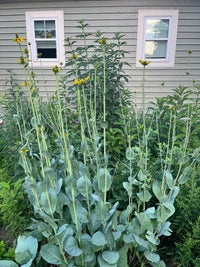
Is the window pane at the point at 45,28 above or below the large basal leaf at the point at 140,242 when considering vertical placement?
above

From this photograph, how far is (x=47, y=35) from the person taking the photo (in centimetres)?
414

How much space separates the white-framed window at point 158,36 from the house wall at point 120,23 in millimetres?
92

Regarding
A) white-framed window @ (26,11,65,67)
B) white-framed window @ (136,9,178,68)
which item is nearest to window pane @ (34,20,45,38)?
white-framed window @ (26,11,65,67)

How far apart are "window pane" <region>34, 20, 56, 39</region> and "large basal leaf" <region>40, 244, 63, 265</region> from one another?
4.14 meters

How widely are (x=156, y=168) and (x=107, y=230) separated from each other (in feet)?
2.52

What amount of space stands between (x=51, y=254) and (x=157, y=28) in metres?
4.29

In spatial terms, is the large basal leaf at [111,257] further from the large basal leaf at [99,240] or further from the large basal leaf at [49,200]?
the large basal leaf at [49,200]

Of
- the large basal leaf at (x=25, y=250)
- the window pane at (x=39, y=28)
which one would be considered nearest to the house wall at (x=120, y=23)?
the window pane at (x=39, y=28)

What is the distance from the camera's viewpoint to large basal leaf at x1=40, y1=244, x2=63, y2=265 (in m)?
0.88

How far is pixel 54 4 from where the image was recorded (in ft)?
12.9

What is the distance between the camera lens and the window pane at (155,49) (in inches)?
163

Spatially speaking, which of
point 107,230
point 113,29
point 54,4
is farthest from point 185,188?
point 54,4

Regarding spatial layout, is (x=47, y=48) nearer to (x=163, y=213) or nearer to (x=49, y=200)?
(x=49, y=200)

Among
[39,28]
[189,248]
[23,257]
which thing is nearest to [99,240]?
[23,257]
